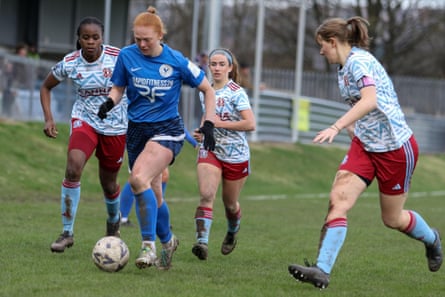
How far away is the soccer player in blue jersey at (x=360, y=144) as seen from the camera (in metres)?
7.16

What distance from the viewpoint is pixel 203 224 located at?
9.06 metres

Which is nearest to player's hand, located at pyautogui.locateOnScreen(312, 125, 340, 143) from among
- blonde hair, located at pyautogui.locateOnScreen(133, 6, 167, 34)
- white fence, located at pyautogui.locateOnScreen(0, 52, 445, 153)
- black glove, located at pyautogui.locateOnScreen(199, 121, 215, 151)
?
black glove, located at pyautogui.locateOnScreen(199, 121, 215, 151)

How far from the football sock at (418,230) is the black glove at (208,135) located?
1.59 meters

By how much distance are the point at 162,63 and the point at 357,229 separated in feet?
18.7

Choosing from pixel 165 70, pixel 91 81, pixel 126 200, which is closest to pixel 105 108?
pixel 165 70

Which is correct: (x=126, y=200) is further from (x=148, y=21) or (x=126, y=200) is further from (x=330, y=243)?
(x=330, y=243)

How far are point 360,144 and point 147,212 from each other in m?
1.71

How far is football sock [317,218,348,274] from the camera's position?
23.4 feet

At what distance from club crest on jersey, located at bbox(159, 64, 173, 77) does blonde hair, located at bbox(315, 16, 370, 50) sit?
1276 millimetres

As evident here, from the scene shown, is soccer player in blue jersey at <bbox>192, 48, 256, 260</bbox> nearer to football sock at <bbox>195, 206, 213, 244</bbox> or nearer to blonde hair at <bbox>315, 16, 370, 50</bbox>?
football sock at <bbox>195, 206, 213, 244</bbox>

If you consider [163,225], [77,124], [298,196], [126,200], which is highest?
[77,124]

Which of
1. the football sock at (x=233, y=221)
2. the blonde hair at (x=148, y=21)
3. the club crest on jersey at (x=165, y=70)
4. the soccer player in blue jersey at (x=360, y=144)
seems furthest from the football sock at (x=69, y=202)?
the soccer player in blue jersey at (x=360, y=144)

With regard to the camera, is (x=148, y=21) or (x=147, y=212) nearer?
(x=148, y=21)

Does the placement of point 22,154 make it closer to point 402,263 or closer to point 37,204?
point 37,204
